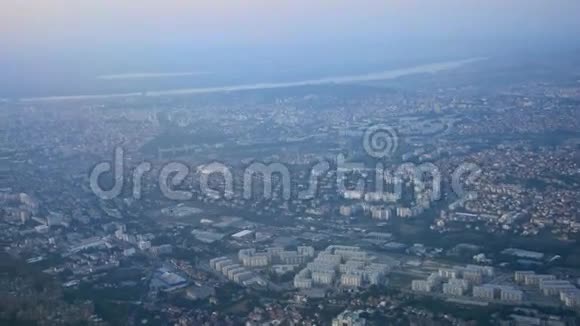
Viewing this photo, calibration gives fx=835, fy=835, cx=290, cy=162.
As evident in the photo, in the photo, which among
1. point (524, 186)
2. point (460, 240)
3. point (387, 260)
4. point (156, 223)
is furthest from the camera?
point (524, 186)

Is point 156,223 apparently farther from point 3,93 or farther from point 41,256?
point 3,93

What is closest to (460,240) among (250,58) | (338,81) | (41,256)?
(41,256)

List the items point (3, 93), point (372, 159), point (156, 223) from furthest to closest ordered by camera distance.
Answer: point (3, 93) < point (372, 159) < point (156, 223)

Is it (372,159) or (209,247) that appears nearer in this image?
(209,247)

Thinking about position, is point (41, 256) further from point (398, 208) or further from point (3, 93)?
point (3, 93)

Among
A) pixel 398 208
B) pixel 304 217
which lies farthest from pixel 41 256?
pixel 398 208

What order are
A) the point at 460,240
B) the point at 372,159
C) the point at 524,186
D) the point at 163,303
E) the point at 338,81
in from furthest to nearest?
1. the point at 338,81
2. the point at 372,159
3. the point at 524,186
4. the point at 460,240
5. the point at 163,303
